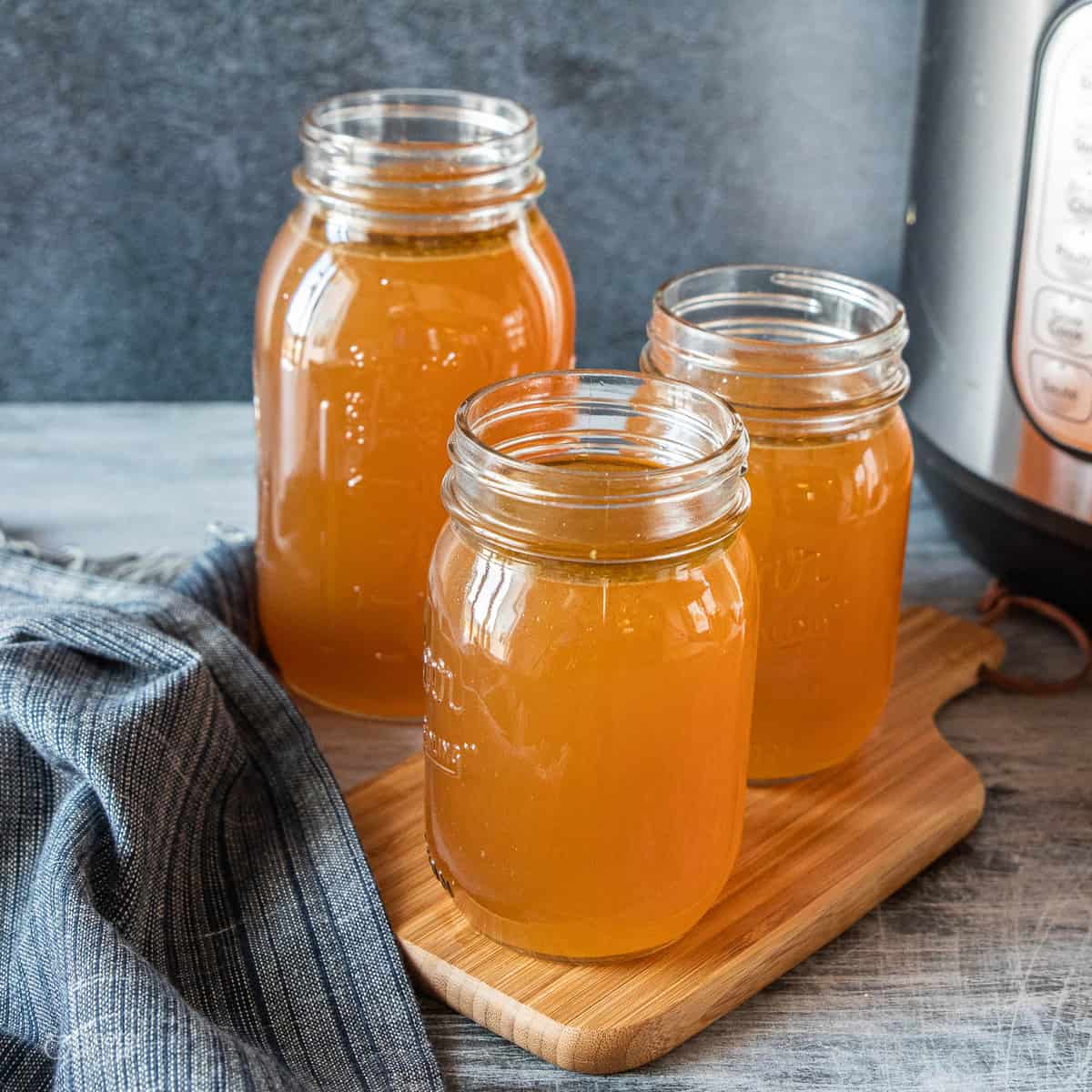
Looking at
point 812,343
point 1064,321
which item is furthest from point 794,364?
point 1064,321

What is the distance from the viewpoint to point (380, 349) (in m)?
0.81

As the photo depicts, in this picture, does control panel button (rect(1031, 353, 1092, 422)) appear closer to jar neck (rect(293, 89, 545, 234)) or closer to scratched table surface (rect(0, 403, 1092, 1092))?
scratched table surface (rect(0, 403, 1092, 1092))

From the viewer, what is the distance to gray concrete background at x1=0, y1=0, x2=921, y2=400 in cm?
116

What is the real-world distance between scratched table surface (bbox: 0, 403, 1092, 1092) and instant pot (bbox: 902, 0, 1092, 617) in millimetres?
103

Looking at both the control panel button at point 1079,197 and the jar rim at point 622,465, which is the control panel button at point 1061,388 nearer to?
the control panel button at point 1079,197

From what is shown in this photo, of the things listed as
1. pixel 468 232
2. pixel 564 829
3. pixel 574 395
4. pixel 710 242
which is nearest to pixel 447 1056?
pixel 564 829

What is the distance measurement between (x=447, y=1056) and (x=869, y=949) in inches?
8.2

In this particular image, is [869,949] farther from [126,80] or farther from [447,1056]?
[126,80]

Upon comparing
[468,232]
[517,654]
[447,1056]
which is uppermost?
[468,232]

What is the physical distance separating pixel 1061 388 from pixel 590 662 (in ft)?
1.30

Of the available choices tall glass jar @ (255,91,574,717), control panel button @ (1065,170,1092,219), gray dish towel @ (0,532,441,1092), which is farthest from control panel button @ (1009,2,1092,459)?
gray dish towel @ (0,532,441,1092)

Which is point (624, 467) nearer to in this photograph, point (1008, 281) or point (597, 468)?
point (597, 468)

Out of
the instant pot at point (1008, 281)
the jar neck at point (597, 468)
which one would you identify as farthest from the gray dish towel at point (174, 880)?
the instant pot at point (1008, 281)

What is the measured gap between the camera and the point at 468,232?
2.69 feet
